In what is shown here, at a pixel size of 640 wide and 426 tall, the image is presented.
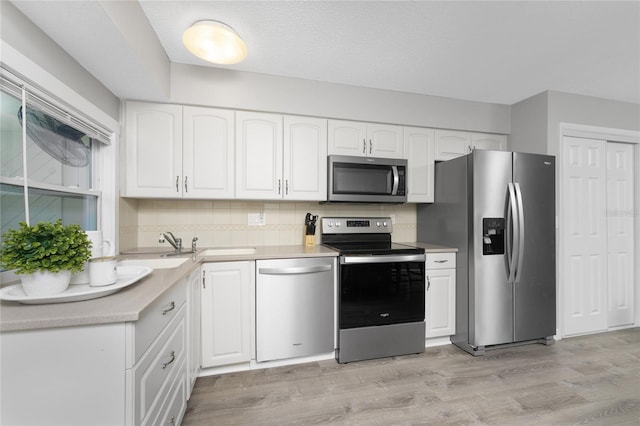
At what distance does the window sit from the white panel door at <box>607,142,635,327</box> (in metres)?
4.74

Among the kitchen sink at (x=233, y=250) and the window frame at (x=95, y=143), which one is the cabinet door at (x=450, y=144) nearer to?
the kitchen sink at (x=233, y=250)

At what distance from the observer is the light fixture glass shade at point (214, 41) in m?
1.62

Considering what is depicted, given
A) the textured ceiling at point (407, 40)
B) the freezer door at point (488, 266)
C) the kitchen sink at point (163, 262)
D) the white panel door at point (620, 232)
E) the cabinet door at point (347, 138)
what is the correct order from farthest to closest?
the white panel door at point (620, 232), the cabinet door at point (347, 138), the freezer door at point (488, 266), the kitchen sink at point (163, 262), the textured ceiling at point (407, 40)

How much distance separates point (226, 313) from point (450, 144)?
8.83 feet

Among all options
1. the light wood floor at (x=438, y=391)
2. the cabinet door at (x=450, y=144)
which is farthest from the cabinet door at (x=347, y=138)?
the light wood floor at (x=438, y=391)

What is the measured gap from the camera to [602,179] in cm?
282

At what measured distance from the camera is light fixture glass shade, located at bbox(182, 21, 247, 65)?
162 cm

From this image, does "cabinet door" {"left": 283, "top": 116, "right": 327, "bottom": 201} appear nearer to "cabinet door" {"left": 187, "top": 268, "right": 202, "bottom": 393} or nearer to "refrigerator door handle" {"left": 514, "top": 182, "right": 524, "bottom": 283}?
"cabinet door" {"left": 187, "top": 268, "right": 202, "bottom": 393}

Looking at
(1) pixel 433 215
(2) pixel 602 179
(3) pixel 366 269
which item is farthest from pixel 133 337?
(2) pixel 602 179

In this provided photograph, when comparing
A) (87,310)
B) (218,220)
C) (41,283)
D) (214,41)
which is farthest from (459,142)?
(41,283)

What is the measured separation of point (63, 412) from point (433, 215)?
2.89 m

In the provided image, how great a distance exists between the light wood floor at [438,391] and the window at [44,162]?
1428 millimetres

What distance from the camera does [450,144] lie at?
2863mm

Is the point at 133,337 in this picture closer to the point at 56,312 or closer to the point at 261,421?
the point at 56,312
